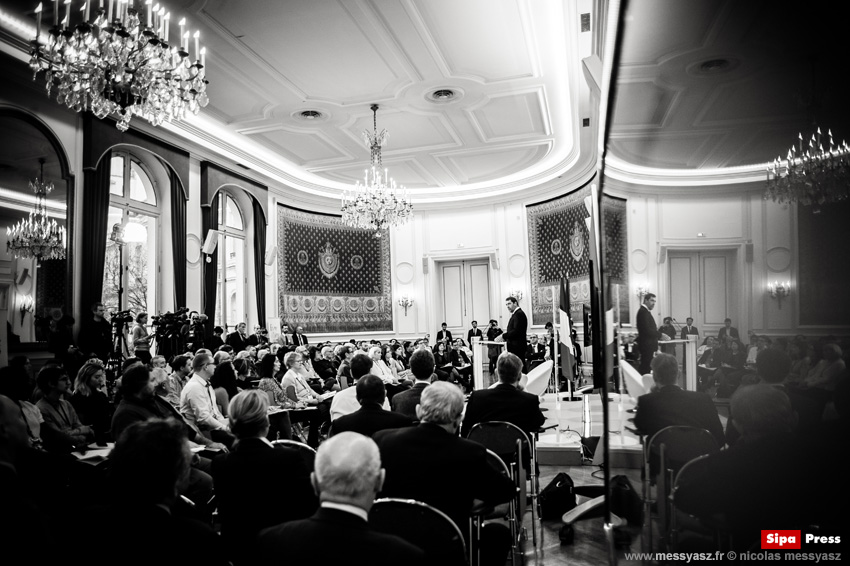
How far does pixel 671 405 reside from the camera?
Answer: 2.99 ft

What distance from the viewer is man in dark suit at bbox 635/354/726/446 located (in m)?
0.76

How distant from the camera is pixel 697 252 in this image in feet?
2.36

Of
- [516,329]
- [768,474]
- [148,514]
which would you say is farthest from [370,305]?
[768,474]

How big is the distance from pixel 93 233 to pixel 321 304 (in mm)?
6708

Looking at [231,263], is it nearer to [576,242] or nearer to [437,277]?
[437,277]

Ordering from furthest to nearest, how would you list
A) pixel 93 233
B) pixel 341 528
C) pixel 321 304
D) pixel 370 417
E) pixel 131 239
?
pixel 321 304 → pixel 131 239 → pixel 93 233 → pixel 370 417 → pixel 341 528

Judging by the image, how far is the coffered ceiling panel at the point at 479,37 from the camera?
22.2ft

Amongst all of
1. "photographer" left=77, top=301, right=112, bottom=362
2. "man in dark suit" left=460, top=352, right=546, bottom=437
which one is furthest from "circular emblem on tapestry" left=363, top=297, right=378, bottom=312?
"man in dark suit" left=460, top=352, right=546, bottom=437

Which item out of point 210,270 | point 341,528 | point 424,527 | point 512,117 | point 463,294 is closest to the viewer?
point 341,528

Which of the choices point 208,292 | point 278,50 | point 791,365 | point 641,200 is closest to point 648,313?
point 641,200

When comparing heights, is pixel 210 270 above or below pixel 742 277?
above

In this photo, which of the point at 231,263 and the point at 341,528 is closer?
the point at 341,528

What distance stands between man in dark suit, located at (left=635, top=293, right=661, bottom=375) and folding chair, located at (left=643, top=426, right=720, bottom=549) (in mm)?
114

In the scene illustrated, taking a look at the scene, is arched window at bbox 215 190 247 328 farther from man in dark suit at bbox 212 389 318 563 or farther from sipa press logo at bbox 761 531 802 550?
sipa press logo at bbox 761 531 802 550
